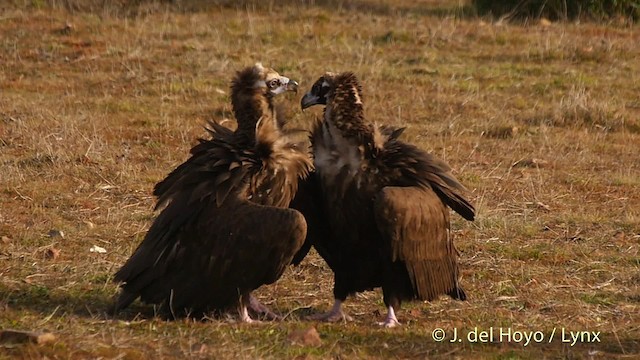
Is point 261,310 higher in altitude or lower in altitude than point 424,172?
lower

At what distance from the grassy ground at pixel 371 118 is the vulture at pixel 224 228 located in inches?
8.1

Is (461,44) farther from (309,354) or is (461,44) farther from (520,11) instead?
(309,354)

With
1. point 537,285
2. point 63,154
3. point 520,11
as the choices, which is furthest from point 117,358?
→ point 520,11

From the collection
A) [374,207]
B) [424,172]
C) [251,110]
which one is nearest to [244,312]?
[374,207]

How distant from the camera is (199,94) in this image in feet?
45.8

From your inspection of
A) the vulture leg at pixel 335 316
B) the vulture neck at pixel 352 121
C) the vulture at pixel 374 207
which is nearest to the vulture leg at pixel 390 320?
the vulture at pixel 374 207

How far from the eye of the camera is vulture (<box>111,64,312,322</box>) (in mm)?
6629

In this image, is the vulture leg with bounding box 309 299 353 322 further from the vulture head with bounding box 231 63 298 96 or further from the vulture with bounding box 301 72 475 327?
the vulture head with bounding box 231 63 298 96

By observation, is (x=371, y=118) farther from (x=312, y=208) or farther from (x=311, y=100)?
(x=312, y=208)

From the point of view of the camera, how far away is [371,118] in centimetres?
1322

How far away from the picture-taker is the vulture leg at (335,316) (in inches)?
277

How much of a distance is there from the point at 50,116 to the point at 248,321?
6385mm

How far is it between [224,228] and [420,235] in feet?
3.63

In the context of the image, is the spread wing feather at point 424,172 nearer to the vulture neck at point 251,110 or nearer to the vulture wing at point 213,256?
the vulture neck at point 251,110
